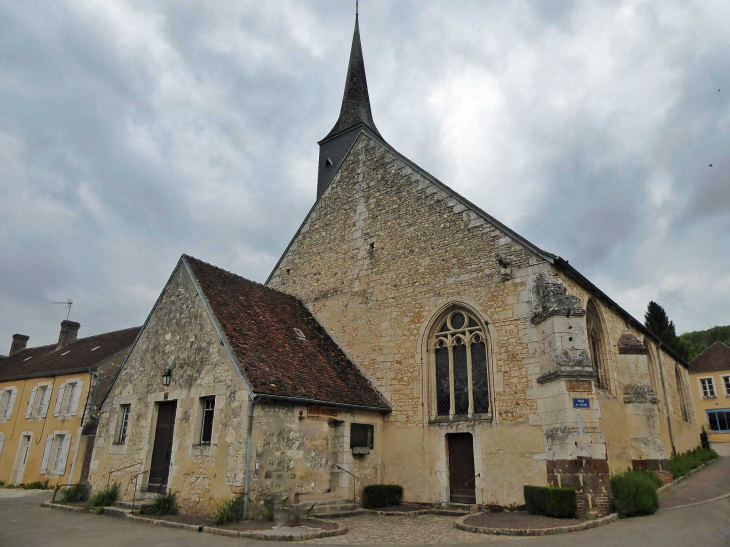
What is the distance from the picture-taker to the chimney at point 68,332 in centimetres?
2677

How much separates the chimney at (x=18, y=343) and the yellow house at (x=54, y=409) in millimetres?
6318

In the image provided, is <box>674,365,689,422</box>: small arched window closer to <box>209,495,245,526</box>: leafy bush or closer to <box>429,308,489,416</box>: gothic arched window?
<box>429,308,489,416</box>: gothic arched window

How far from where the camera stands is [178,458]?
10859mm

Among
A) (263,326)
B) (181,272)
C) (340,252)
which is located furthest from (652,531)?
(181,272)

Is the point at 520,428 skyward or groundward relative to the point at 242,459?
skyward

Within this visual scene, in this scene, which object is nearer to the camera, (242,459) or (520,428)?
(242,459)

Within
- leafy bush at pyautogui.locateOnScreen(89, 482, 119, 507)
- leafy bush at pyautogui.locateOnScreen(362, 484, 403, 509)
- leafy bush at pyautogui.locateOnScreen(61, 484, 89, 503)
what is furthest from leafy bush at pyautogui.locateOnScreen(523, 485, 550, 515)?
leafy bush at pyautogui.locateOnScreen(61, 484, 89, 503)

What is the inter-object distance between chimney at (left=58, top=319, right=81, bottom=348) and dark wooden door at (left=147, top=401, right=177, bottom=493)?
59.6 feet

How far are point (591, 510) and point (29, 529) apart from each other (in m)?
10.5

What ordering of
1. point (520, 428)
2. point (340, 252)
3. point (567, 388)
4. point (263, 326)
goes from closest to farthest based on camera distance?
1. point (567, 388)
2. point (520, 428)
3. point (263, 326)
4. point (340, 252)

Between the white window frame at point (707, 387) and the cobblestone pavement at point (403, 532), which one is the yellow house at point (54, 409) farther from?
the white window frame at point (707, 387)

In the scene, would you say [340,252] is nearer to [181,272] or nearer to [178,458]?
[181,272]

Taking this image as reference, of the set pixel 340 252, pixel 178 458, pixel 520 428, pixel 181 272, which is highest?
pixel 340 252

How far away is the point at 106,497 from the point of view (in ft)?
38.1
